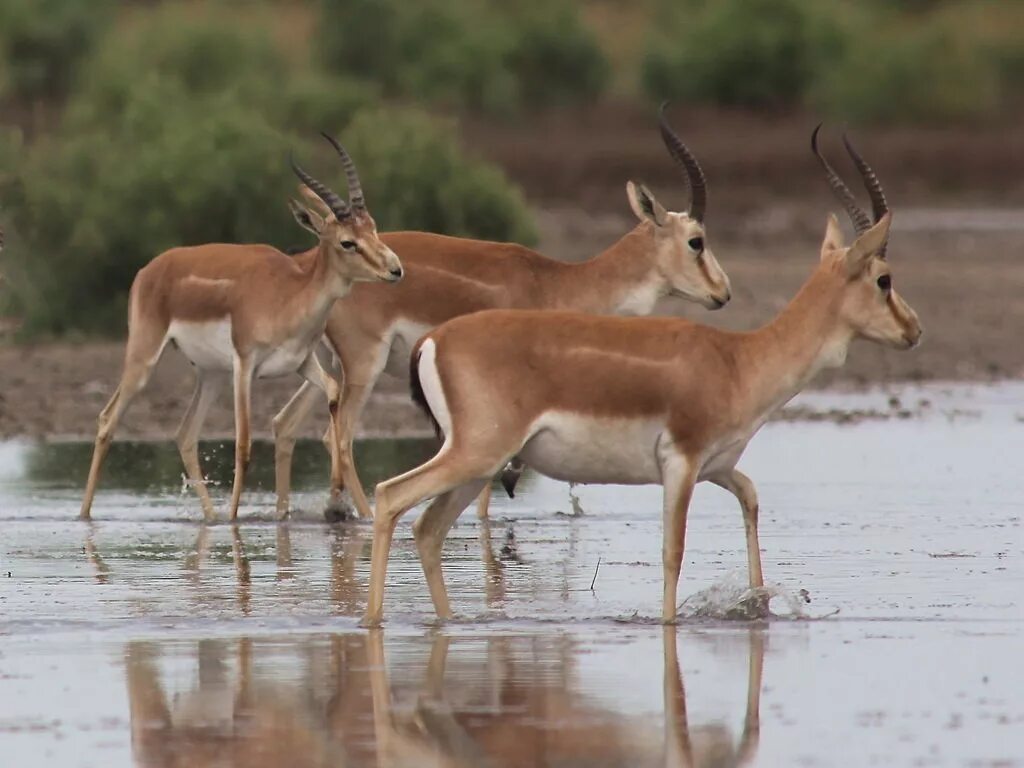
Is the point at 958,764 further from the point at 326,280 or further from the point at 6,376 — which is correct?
the point at 6,376

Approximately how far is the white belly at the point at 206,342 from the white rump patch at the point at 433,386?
4231 mm

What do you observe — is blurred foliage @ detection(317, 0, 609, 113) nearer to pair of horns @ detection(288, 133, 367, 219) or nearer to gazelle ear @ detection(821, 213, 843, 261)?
pair of horns @ detection(288, 133, 367, 219)

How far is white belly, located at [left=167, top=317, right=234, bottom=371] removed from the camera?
14.8 m

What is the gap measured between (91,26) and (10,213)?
82.6 ft

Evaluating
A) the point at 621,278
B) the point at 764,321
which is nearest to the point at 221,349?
the point at 621,278

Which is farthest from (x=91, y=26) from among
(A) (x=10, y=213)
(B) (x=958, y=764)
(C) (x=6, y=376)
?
(B) (x=958, y=764)

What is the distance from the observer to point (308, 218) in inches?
578

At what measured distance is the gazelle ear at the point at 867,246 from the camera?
1095cm

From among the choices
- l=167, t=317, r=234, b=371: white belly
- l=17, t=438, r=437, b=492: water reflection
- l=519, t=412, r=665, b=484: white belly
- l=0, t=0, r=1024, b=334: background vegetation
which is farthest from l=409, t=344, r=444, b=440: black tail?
l=0, t=0, r=1024, b=334: background vegetation

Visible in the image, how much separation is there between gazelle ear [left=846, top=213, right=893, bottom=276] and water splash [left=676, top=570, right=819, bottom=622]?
1.47 metres

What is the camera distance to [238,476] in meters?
14.3

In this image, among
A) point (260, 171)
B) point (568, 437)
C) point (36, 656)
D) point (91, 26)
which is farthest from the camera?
point (91, 26)

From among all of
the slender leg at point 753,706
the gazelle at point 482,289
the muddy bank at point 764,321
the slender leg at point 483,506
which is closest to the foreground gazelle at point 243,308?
the gazelle at point 482,289

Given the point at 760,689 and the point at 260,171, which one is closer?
the point at 760,689
